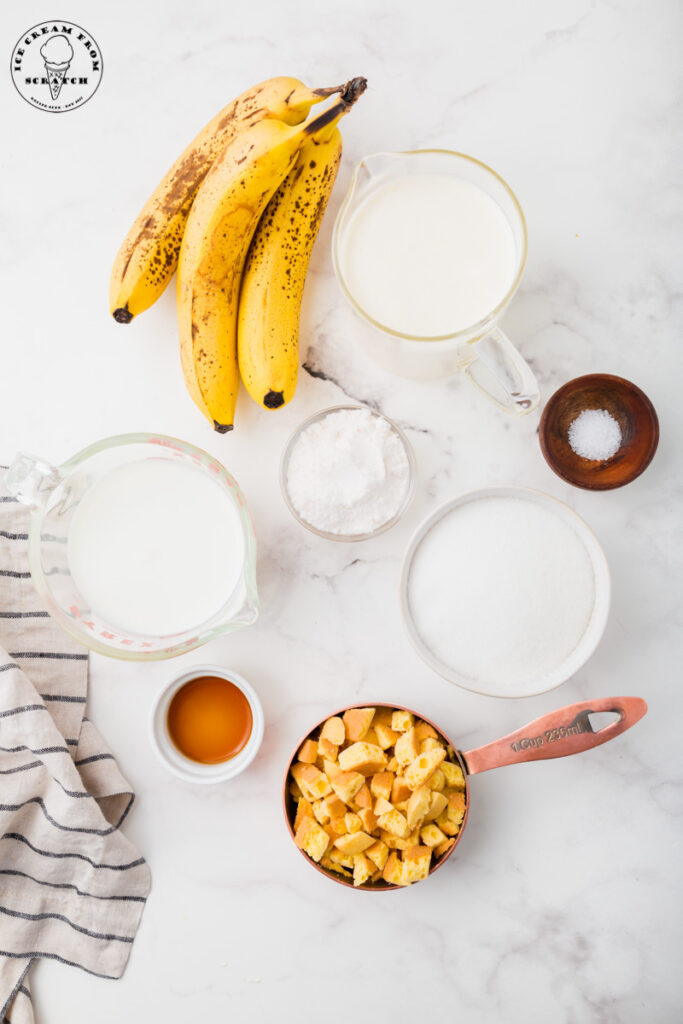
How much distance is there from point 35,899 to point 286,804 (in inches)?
16.5

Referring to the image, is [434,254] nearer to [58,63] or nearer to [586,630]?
[586,630]

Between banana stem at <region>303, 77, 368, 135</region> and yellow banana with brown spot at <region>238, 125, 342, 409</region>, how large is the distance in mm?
126

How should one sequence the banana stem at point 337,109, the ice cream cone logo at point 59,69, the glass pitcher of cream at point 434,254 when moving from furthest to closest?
1. the ice cream cone logo at point 59,69
2. the glass pitcher of cream at point 434,254
3. the banana stem at point 337,109

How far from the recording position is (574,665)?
104 centimetres

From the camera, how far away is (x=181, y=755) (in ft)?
3.58

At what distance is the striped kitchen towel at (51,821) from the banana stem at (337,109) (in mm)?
689

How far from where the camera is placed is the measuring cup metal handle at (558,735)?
101 centimetres

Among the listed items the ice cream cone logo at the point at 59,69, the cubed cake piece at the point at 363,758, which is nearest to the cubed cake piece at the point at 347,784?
the cubed cake piece at the point at 363,758

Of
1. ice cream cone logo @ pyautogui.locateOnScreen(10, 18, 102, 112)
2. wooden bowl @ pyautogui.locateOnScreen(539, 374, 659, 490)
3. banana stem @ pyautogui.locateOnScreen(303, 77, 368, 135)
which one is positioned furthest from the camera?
ice cream cone logo @ pyautogui.locateOnScreen(10, 18, 102, 112)

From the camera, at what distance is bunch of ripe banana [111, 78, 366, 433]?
3.25 feet

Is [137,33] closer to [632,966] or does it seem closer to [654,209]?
[654,209]

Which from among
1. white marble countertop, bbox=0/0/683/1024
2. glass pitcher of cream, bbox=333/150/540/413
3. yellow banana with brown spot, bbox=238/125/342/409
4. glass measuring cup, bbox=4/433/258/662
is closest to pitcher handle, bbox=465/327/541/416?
glass pitcher of cream, bbox=333/150/540/413

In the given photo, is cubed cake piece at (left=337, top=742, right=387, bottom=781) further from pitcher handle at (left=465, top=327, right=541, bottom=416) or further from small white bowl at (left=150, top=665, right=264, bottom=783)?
pitcher handle at (left=465, top=327, right=541, bottom=416)

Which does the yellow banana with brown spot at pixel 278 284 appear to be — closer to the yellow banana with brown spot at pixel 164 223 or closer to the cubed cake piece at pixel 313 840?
the yellow banana with brown spot at pixel 164 223
